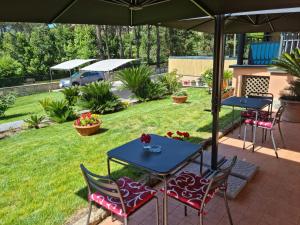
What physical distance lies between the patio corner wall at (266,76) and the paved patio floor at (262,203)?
4039mm

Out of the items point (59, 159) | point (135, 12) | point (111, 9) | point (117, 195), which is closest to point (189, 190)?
point (117, 195)

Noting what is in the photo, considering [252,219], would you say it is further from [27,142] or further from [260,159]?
[27,142]

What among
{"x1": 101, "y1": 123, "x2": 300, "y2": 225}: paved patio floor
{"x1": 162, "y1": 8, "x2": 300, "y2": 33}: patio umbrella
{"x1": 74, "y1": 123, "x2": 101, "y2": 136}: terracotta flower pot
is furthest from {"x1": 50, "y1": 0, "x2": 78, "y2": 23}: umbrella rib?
{"x1": 74, "y1": 123, "x2": 101, "y2": 136}: terracotta flower pot

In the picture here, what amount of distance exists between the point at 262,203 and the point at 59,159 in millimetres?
3497

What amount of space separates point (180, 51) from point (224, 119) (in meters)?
26.6

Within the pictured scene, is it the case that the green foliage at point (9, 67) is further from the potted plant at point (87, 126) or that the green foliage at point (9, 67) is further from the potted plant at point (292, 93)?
the potted plant at point (292, 93)

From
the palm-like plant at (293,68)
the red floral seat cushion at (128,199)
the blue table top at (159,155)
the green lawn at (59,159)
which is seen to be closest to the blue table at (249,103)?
the green lawn at (59,159)

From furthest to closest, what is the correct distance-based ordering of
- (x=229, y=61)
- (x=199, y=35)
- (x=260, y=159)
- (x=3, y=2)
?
(x=199, y=35) < (x=229, y=61) < (x=260, y=159) < (x=3, y=2)

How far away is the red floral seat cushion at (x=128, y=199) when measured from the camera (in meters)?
2.24

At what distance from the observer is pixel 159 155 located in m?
2.65

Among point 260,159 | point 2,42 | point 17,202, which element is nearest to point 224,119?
point 260,159

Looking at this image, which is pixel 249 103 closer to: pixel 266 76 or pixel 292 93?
pixel 292 93

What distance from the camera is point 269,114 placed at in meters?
4.99

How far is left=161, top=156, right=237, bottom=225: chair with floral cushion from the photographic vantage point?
2.25 m
